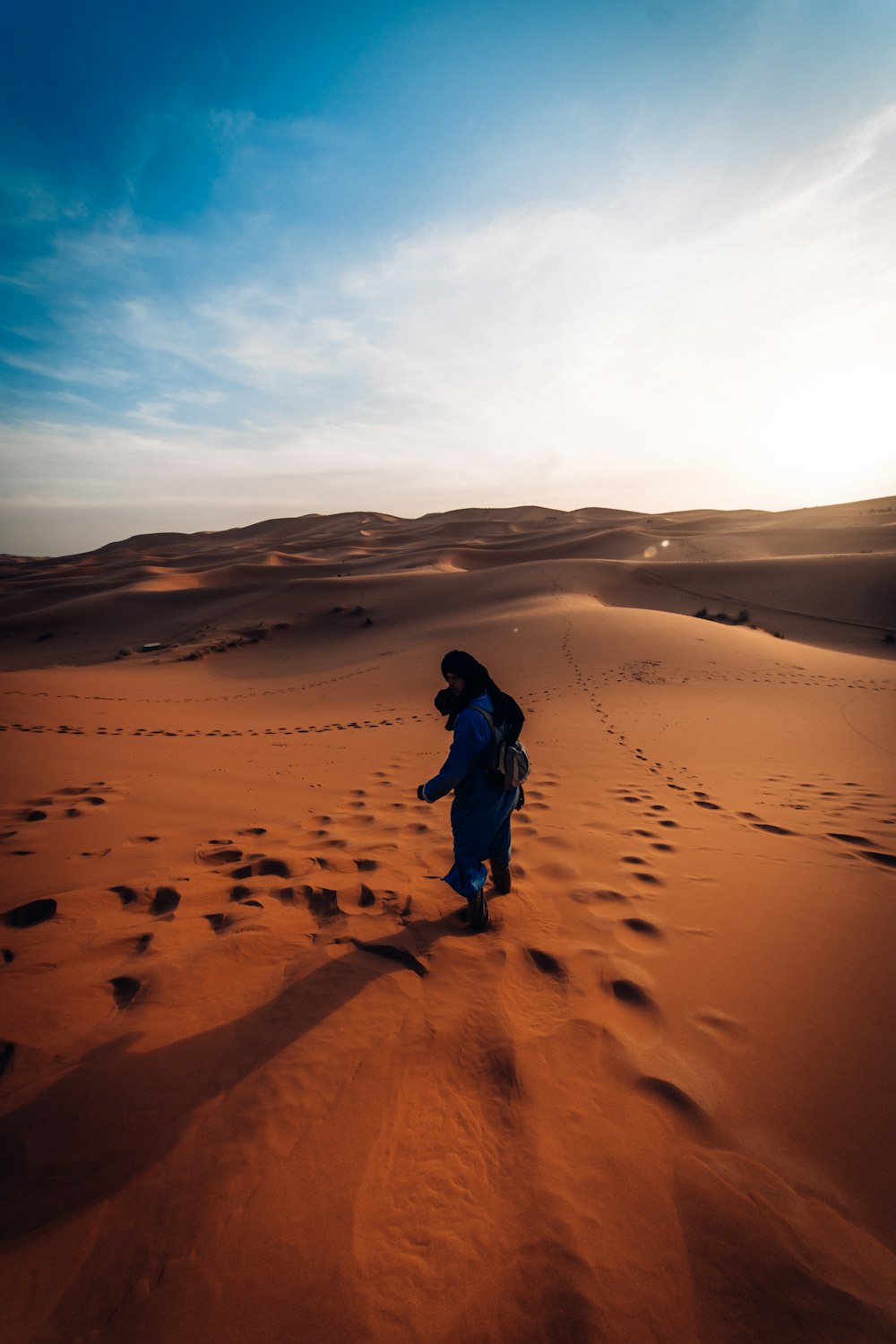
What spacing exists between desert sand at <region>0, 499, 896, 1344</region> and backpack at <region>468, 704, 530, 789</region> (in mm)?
848

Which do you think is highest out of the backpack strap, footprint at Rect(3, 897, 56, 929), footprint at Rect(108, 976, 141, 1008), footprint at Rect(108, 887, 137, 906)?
the backpack strap

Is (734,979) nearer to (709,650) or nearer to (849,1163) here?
(849,1163)

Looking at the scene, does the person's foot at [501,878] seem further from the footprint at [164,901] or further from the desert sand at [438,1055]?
the footprint at [164,901]

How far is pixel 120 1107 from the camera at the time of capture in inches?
74.7

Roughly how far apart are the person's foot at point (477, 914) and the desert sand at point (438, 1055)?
0.23ft

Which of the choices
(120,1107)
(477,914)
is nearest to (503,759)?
(477,914)

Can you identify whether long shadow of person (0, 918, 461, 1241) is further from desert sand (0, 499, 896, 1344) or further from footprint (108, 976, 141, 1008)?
footprint (108, 976, 141, 1008)

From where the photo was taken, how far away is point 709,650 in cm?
1170

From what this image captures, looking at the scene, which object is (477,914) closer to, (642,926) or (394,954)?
(394,954)

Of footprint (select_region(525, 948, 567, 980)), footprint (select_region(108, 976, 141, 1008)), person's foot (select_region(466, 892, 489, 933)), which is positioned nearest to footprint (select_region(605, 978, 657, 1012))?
footprint (select_region(525, 948, 567, 980))

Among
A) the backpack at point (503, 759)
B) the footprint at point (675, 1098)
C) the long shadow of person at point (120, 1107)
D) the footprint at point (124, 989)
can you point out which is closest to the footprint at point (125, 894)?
the footprint at point (124, 989)

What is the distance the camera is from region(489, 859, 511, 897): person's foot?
3.40 m

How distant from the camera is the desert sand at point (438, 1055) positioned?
143cm

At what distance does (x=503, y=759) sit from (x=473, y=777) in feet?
0.76
